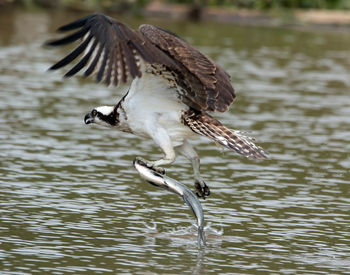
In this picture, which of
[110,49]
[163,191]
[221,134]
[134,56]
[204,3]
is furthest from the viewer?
[204,3]

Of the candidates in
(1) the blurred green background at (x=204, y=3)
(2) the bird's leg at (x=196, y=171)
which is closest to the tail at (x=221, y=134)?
(2) the bird's leg at (x=196, y=171)

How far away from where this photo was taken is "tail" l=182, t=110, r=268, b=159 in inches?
277

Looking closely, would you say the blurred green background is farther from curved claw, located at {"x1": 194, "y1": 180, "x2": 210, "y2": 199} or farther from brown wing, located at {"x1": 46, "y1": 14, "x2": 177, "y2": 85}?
brown wing, located at {"x1": 46, "y1": 14, "x2": 177, "y2": 85}

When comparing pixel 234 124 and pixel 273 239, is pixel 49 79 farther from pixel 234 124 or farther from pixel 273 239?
pixel 273 239

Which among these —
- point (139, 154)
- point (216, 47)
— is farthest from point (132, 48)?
point (216, 47)

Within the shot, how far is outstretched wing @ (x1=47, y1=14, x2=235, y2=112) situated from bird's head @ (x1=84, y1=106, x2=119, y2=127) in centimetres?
60

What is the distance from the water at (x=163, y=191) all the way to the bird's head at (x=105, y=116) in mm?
861

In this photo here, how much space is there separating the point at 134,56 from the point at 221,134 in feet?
3.52

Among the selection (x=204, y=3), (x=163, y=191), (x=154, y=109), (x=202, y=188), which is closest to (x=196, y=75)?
(x=154, y=109)

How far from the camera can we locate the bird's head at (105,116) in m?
7.52

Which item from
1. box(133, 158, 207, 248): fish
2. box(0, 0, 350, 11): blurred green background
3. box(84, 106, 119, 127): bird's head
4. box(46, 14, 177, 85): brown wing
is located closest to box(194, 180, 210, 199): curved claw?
box(133, 158, 207, 248): fish

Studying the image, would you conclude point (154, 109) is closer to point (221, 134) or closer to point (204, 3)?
point (221, 134)

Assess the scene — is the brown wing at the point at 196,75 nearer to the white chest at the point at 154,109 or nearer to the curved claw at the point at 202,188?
the white chest at the point at 154,109

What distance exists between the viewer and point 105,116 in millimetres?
7602
